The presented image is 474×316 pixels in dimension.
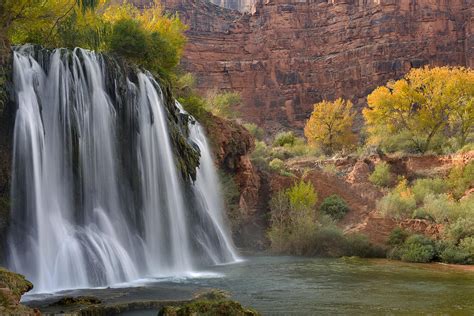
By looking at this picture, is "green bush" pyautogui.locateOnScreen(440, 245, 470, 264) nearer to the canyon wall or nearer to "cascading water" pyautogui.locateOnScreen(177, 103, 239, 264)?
"cascading water" pyautogui.locateOnScreen(177, 103, 239, 264)

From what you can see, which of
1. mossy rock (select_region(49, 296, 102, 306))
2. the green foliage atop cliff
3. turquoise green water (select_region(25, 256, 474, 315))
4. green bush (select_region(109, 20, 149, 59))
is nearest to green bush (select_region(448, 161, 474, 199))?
turquoise green water (select_region(25, 256, 474, 315))

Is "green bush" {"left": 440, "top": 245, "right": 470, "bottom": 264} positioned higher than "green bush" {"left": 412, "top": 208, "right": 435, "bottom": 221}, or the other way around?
"green bush" {"left": 412, "top": 208, "right": 435, "bottom": 221}

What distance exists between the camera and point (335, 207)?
28.3 m

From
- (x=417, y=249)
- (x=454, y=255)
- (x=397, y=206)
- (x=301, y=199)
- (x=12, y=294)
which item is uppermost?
(x=301, y=199)

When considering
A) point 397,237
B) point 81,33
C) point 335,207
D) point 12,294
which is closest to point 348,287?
point 12,294

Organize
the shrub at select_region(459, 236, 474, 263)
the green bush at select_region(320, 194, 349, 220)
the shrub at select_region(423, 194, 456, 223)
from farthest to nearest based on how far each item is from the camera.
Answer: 1. the green bush at select_region(320, 194, 349, 220)
2. the shrub at select_region(423, 194, 456, 223)
3. the shrub at select_region(459, 236, 474, 263)

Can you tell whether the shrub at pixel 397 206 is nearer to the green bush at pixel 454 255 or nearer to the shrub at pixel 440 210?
the shrub at pixel 440 210

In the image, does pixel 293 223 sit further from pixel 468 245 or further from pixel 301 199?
pixel 468 245

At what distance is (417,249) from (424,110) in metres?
26.3

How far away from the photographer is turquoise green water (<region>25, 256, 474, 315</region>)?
1038cm

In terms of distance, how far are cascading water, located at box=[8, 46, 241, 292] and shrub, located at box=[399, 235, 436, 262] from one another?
7.27 metres

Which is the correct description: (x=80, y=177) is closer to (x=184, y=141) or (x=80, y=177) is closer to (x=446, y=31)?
(x=184, y=141)

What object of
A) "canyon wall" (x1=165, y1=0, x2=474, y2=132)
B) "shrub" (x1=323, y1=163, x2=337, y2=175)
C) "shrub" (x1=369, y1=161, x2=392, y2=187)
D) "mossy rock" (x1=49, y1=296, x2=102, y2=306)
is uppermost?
"canyon wall" (x1=165, y1=0, x2=474, y2=132)

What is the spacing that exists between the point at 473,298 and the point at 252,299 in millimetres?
4935
